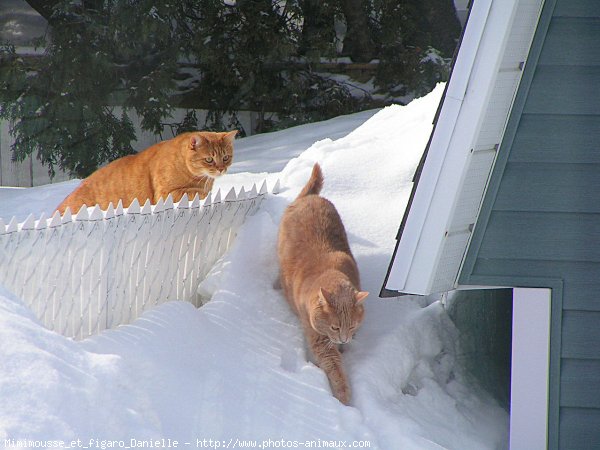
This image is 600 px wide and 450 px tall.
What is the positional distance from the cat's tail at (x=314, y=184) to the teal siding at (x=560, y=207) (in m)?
1.30

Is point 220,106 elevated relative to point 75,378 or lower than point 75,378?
lower

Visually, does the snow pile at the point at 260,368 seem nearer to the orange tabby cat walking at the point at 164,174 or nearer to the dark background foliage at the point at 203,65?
the orange tabby cat walking at the point at 164,174

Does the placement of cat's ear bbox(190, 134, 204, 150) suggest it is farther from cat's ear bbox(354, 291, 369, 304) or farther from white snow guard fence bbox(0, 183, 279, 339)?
cat's ear bbox(354, 291, 369, 304)

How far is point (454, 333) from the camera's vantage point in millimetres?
3801

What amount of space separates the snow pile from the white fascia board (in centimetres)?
60

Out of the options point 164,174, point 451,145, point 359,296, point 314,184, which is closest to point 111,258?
point 359,296

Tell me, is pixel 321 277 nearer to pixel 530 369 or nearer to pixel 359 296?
pixel 359 296

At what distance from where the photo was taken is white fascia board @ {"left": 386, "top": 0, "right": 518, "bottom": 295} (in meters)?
2.70

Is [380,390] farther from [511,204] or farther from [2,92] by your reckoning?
[2,92]

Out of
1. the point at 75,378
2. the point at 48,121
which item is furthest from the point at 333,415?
the point at 48,121

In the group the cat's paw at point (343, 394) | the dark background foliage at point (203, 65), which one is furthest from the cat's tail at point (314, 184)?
the dark background foliage at point (203, 65)

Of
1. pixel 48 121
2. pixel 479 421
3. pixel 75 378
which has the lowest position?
pixel 48 121

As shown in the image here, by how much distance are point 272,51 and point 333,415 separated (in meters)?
6.13

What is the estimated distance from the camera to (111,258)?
11.4 feet
